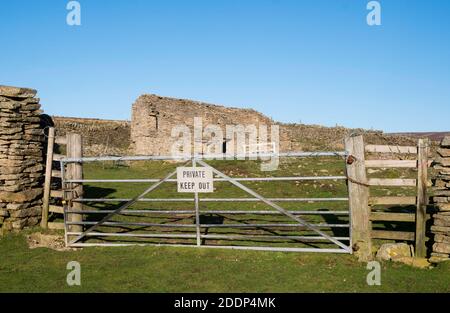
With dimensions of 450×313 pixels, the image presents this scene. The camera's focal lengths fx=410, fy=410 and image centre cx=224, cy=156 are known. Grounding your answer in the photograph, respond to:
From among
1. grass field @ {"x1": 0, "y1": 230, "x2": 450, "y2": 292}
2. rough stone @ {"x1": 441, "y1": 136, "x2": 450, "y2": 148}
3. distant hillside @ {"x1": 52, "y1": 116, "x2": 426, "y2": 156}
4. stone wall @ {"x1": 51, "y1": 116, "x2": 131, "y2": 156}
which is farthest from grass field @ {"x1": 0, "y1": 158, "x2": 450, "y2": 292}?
distant hillside @ {"x1": 52, "y1": 116, "x2": 426, "y2": 156}

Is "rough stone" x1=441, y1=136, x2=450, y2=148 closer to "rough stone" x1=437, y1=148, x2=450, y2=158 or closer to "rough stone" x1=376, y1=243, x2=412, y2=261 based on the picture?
"rough stone" x1=437, y1=148, x2=450, y2=158

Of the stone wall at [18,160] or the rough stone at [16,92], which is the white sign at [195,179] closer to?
the stone wall at [18,160]

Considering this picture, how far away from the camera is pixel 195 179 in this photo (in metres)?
7.86

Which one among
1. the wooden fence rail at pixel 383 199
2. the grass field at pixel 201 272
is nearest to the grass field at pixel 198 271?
the grass field at pixel 201 272

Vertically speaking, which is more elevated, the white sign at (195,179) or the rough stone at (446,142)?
the rough stone at (446,142)

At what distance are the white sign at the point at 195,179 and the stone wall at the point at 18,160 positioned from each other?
4064 mm

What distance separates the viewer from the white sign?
306 inches

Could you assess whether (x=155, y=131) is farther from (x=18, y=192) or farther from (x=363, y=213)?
(x=363, y=213)

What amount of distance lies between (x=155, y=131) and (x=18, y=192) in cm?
1602

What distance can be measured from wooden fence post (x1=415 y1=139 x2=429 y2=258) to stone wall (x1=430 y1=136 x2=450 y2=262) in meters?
0.19

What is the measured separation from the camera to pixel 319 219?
1053 cm

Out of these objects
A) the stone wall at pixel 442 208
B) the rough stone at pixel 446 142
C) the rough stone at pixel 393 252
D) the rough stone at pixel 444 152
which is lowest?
the rough stone at pixel 393 252

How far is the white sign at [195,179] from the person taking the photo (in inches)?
306
